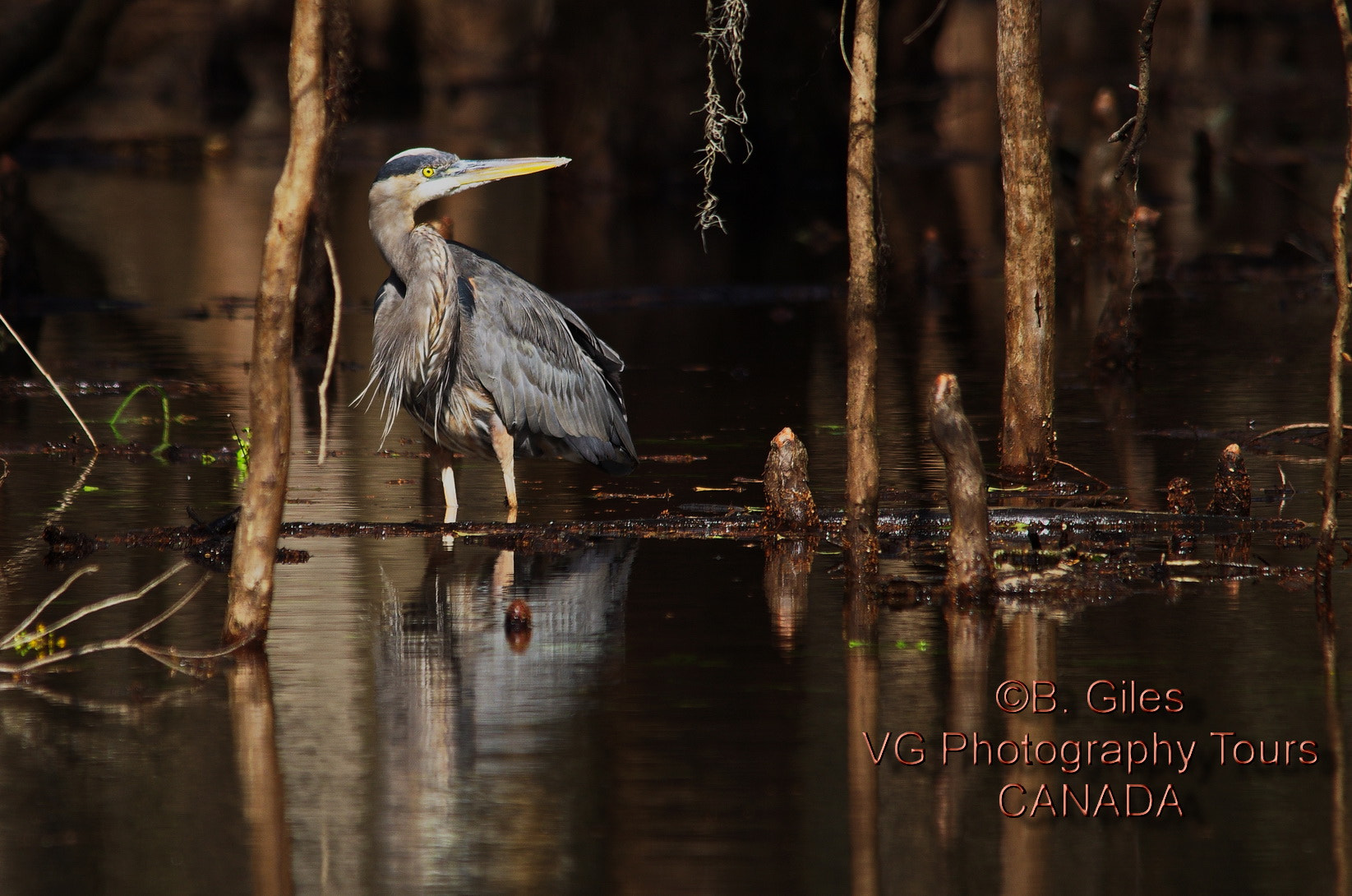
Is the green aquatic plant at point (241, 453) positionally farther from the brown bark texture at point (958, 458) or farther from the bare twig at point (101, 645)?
the brown bark texture at point (958, 458)

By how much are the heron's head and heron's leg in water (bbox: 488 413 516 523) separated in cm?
127

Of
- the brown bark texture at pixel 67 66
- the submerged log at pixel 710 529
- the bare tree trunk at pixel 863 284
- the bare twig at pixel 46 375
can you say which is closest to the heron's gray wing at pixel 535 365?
the submerged log at pixel 710 529

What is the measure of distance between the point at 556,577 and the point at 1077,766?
3356 mm

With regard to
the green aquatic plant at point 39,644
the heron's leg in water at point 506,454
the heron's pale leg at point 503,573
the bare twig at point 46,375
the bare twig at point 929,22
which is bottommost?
the green aquatic plant at point 39,644

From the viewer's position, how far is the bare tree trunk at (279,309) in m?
7.61

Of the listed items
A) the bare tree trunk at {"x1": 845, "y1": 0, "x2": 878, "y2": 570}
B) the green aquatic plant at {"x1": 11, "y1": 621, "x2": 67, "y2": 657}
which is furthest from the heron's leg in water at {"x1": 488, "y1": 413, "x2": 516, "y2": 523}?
the green aquatic plant at {"x1": 11, "y1": 621, "x2": 67, "y2": 657}

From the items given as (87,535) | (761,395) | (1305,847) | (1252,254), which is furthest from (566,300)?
(1305,847)

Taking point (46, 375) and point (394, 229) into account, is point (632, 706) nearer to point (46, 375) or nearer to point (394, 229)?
point (46, 375)

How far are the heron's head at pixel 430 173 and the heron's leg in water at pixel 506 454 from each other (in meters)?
1.27

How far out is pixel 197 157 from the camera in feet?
139

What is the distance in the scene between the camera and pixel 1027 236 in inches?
435

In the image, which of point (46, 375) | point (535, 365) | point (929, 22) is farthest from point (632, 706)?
point (929, 22)

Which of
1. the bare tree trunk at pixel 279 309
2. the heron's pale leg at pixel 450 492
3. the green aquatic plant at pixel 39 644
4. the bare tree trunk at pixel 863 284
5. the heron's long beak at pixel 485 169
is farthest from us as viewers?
the heron's long beak at pixel 485 169

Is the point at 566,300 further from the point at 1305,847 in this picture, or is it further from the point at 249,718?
the point at 1305,847
